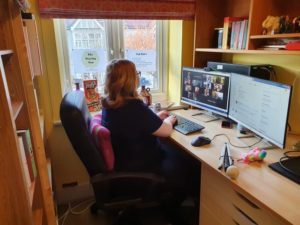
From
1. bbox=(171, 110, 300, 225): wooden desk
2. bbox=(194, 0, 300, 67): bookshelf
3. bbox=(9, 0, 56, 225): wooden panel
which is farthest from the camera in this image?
bbox=(194, 0, 300, 67): bookshelf

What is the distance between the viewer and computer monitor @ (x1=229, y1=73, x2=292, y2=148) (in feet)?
4.13

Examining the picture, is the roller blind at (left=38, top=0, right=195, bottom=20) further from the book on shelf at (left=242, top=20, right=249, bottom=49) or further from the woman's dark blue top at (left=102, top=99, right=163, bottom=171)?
the woman's dark blue top at (left=102, top=99, right=163, bottom=171)

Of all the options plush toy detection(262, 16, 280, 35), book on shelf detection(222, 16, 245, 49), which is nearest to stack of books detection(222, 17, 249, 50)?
book on shelf detection(222, 16, 245, 49)

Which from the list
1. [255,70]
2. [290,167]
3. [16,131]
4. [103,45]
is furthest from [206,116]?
[16,131]

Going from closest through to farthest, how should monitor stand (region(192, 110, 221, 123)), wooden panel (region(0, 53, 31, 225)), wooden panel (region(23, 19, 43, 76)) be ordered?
wooden panel (region(0, 53, 31, 225)), wooden panel (region(23, 19, 43, 76)), monitor stand (region(192, 110, 221, 123))

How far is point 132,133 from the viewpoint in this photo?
1.50m

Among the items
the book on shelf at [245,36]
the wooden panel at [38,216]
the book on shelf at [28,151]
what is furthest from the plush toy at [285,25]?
the wooden panel at [38,216]

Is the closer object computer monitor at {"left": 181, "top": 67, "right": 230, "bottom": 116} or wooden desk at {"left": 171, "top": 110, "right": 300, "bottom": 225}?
wooden desk at {"left": 171, "top": 110, "right": 300, "bottom": 225}

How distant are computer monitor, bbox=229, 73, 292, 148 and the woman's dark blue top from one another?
553 mm

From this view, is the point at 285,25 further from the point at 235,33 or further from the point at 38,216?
the point at 38,216

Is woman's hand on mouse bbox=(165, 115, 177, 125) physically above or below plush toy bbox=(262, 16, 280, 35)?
below

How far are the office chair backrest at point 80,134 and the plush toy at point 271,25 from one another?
1248 millimetres

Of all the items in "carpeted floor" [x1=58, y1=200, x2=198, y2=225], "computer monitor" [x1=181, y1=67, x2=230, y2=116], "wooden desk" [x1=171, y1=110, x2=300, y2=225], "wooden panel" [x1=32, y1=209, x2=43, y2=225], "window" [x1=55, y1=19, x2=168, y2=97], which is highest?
"window" [x1=55, y1=19, x2=168, y2=97]

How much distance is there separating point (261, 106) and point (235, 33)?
67 centimetres
